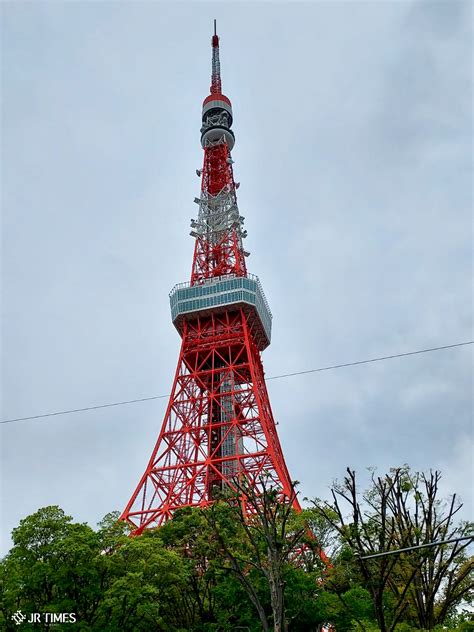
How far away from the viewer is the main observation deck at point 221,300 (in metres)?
35.1

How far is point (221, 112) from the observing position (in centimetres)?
4538

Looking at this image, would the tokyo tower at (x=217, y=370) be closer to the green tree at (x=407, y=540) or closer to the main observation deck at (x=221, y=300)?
the main observation deck at (x=221, y=300)

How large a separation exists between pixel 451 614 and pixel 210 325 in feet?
70.4

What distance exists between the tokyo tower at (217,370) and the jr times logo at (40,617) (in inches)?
424

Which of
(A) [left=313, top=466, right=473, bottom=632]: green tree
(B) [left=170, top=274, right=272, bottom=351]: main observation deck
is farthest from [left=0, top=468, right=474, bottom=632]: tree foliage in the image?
(B) [left=170, top=274, right=272, bottom=351]: main observation deck

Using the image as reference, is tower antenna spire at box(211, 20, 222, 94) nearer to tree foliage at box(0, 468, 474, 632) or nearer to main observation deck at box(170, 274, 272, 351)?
main observation deck at box(170, 274, 272, 351)

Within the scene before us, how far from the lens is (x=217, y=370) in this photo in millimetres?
33219

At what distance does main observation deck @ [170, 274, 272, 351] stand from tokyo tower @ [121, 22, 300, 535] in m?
0.06

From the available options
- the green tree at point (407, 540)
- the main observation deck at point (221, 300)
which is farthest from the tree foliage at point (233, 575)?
the main observation deck at point (221, 300)

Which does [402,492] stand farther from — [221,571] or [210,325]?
[210,325]

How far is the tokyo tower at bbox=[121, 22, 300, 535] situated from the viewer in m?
29.0

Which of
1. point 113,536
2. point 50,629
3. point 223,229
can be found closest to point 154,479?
point 113,536

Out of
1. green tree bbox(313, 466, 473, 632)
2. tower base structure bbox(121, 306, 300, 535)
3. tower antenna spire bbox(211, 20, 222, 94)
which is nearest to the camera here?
green tree bbox(313, 466, 473, 632)

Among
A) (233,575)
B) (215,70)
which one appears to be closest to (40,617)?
(233,575)
